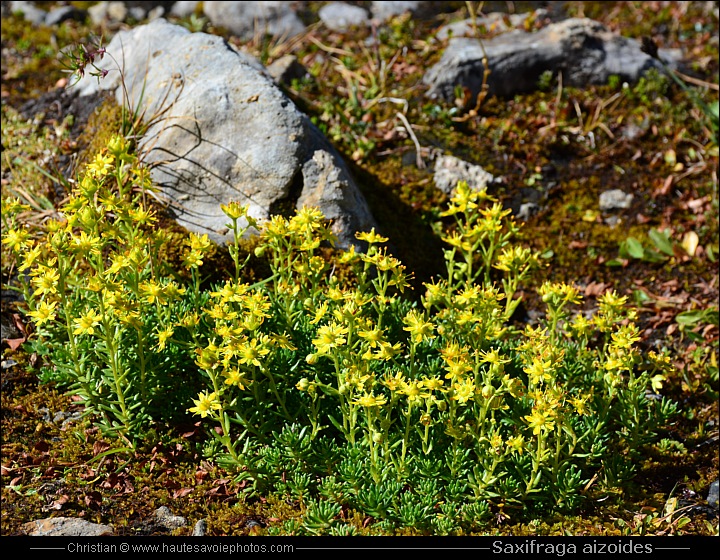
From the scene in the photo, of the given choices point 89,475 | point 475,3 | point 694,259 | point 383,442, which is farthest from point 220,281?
point 475,3

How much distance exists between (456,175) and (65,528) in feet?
12.1

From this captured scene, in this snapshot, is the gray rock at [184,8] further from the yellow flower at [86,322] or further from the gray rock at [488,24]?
the yellow flower at [86,322]

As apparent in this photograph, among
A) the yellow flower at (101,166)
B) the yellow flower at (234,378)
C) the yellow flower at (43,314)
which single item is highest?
the yellow flower at (101,166)

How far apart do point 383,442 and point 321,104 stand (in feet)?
12.1

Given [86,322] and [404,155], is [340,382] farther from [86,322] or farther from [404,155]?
[404,155]

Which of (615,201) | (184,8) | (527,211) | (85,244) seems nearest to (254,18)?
(184,8)

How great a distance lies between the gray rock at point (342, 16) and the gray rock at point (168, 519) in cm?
553

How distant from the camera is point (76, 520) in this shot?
351 cm

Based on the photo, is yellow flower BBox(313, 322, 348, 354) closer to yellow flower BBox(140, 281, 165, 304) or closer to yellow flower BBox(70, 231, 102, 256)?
yellow flower BBox(140, 281, 165, 304)

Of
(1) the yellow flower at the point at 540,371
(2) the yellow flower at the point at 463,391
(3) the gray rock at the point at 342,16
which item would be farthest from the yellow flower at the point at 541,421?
(3) the gray rock at the point at 342,16

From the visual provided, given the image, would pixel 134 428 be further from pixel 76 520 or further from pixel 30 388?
pixel 30 388

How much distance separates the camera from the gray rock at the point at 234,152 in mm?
4930

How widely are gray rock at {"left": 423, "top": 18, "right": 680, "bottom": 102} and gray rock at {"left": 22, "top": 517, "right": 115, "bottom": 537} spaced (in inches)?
175

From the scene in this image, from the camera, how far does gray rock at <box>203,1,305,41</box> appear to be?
7.76 m
